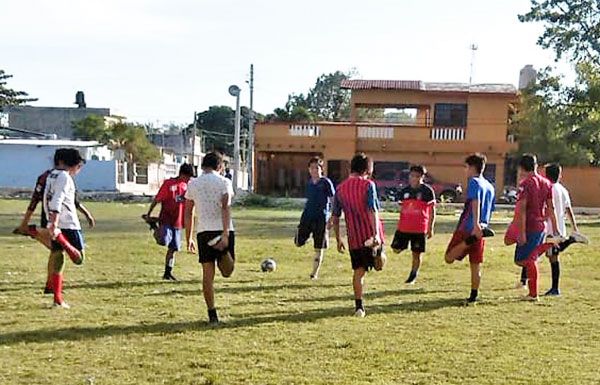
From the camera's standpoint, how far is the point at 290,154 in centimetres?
4856

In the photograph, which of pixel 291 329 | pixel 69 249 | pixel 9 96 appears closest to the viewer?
pixel 291 329

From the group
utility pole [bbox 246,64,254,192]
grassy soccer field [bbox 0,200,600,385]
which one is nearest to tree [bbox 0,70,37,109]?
utility pole [bbox 246,64,254,192]

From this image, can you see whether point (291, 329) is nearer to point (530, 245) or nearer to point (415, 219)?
point (530, 245)

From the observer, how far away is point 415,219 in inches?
478

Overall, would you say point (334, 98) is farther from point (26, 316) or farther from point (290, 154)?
point (26, 316)

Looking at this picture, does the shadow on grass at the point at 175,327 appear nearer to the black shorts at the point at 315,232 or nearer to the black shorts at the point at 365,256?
the black shorts at the point at 365,256

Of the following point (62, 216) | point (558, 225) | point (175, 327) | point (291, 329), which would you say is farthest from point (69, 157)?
point (558, 225)

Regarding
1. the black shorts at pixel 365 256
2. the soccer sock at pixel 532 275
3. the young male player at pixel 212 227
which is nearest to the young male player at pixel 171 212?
the young male player at pixel 212 227

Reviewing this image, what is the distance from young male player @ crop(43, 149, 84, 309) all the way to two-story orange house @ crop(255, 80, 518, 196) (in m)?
37.1

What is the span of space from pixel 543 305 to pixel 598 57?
87.0 feet

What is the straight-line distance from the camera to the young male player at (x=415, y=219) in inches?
478

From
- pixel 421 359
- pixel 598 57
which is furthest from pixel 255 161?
pixel 421 359

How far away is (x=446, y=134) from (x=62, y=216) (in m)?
39.1

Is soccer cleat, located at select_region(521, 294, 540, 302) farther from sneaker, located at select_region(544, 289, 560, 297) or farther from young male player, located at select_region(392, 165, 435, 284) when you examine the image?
young male player, located at select_region(392, 165, 435, 284)
